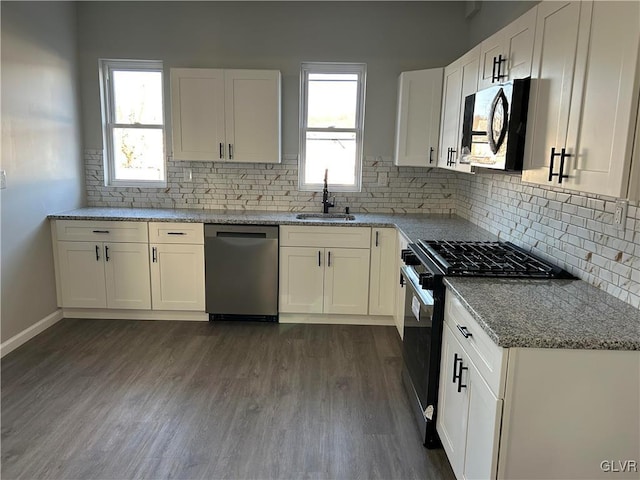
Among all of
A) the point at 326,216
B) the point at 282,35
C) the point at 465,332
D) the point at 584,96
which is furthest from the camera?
the point at 326,216

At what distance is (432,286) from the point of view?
2.19m

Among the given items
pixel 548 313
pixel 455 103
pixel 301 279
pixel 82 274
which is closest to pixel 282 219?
pixel 301 279

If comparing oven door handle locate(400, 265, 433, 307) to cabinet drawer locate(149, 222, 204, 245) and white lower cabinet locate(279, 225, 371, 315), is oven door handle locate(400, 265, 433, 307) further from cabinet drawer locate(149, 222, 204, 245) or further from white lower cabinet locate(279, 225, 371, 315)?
cabinet drawer locate(149, 222, 204, 245)

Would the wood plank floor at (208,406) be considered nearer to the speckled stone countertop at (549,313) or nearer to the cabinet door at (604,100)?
the speckled stone countertop at (549,313)

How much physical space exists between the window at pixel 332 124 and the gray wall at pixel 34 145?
6.68ft

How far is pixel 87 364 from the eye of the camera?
3184 mm

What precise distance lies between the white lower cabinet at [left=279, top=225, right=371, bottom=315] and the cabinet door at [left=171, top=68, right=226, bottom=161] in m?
1.01

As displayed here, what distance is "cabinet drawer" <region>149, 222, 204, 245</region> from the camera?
3852 mm

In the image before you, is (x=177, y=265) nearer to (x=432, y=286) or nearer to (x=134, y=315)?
(x=134, y=315)

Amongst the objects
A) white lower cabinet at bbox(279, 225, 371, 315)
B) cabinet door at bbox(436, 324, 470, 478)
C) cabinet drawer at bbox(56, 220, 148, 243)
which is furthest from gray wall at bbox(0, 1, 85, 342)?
cabinet door at bbox(436, 324, 470, 478)

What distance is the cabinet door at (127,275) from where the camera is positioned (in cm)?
389

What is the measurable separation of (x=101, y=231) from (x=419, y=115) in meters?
2.80

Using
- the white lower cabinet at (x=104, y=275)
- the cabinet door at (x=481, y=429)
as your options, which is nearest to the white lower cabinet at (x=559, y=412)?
the cabinet door at (x=481, y=429)

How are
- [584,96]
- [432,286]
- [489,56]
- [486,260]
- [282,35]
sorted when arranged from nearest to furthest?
1. [584,96]
2. [432,286]
3. [486,260]
4. [489,56]
5. [282,35]
